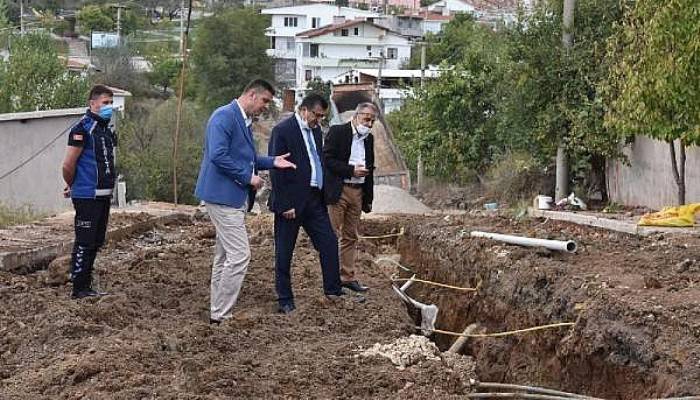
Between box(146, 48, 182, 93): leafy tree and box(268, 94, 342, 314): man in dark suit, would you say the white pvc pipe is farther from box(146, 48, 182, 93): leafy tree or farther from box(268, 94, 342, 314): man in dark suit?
box(146, 48, 182, 93): leafy tree

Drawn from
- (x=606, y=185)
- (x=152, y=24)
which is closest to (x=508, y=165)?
(x=606, y=185)

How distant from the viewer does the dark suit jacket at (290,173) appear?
9328mm

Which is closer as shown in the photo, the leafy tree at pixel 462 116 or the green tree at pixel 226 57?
the leafy tree at pixel 462 116

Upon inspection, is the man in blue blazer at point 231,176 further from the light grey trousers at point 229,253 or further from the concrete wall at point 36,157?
the concrete wall at point 36,157

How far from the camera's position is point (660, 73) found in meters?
15.2

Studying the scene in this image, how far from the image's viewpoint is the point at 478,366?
10.1 m

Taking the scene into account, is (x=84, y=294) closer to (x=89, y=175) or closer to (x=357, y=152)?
(x=89, y=175)

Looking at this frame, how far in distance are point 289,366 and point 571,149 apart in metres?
16.9

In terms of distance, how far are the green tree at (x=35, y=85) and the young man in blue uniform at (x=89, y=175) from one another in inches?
1251

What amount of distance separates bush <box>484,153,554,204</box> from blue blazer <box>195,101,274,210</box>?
17709mm

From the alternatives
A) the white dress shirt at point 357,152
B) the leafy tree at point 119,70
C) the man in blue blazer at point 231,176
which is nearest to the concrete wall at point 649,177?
the white dress shirt at point 357,152

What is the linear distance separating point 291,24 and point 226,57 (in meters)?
23.0

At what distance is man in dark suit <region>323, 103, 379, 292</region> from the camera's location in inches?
412

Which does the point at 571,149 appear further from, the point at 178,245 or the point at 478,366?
the point at 478,366
